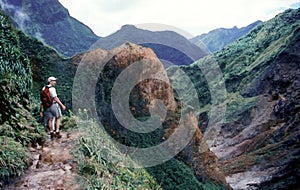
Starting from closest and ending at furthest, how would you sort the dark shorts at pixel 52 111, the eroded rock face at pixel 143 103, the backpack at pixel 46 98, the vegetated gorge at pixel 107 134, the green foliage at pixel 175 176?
the vegetated gorge at pixel 107 134 < the backpack at pixel 46 98 < the dark shorts at pixel 52 111 < the green foliage at pixel 175 176 < the eroded rock face at pixel 143 103

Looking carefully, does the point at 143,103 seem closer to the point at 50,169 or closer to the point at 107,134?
the point at 107,134

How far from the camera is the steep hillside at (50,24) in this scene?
308 ft

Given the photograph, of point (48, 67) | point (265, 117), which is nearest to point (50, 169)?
point (48, 67)

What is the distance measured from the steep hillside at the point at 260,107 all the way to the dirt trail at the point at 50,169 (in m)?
24.8

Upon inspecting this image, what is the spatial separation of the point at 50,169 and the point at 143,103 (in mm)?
8972

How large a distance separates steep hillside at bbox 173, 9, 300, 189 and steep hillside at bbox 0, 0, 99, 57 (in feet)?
136

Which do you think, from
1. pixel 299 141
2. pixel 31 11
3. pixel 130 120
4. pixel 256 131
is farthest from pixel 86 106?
pixel 31 11

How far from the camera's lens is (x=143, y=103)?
15570mm

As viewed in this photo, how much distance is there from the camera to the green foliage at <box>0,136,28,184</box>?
6094mm

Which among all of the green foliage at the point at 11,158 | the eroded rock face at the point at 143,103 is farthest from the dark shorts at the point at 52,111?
the eroded rock face at the point at 143,103

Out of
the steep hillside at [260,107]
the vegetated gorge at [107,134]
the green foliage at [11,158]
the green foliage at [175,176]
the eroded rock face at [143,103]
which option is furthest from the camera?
the steep hillside at [260,107]

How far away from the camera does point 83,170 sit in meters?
6.96

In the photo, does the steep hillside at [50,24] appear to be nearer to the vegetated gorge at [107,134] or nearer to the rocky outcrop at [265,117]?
the rocky outcrop at [265,117]

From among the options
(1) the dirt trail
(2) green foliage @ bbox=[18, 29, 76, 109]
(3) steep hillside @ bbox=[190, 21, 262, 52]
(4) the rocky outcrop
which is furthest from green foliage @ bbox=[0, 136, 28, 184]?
(3) steep hillside @ bbox=[190, 21, 262, 52]
